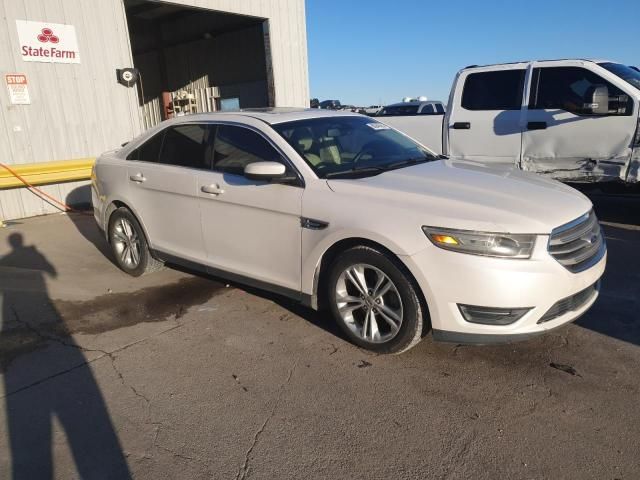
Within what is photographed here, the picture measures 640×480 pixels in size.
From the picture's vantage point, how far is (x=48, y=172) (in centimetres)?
848

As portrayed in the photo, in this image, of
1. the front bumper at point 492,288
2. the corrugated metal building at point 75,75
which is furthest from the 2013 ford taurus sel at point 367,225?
the corrugated metal building at point 75,75

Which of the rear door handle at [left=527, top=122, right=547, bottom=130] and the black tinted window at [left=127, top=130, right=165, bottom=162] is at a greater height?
the black tinted window at [left=127, top=130, right=165, bottom=162]

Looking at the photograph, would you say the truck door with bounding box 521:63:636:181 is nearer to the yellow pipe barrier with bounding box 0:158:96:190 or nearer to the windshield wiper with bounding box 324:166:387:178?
the windshield wiper with bounding box 324:166:387:178

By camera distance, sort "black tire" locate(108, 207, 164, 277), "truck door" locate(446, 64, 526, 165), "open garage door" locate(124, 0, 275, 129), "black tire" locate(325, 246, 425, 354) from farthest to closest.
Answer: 1. "open garage door" locate(124, 0, 275, 129)
2. "truck door" locate(446, 64, 526, 165)
3. "black tire" locate(108, 207, 164, 277)
4. "black tire" locate(325, 246, 425, 354)

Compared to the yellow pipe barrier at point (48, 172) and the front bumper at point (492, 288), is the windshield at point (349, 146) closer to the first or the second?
the front bumper at point (492, 288)

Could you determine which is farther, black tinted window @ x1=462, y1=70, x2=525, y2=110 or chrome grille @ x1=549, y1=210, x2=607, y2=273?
black tinted window @ x1=462, y1=70, x2=525, y2=110

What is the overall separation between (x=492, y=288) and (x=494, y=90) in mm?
5189

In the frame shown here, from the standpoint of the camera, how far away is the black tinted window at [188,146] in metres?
4.45

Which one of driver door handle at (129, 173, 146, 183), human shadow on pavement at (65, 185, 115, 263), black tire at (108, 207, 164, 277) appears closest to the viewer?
driver door handle at (129, 173, 146, 183)

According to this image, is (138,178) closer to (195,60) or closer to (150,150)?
(150,150)

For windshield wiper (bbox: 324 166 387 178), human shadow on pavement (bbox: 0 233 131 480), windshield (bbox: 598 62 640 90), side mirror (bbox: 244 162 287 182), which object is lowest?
human shadow on pavement (bbox: 0 233 131 480)

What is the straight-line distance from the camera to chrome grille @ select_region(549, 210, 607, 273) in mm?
3040

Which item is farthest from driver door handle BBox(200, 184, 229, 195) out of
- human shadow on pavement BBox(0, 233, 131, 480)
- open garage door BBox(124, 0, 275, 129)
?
open garage door BBox(124, 0, 275, 129)

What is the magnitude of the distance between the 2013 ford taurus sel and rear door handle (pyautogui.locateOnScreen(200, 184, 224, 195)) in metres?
0.01
